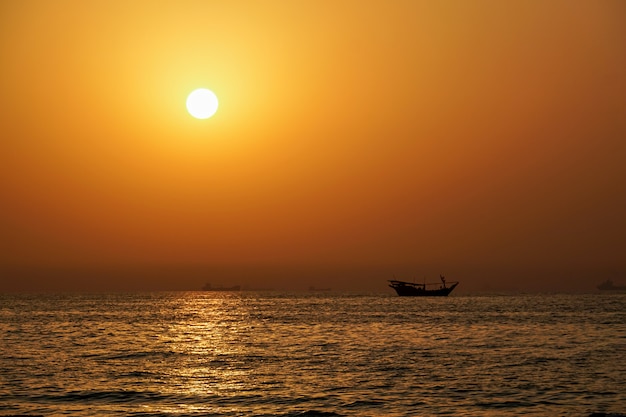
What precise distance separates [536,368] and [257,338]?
43.4 meters

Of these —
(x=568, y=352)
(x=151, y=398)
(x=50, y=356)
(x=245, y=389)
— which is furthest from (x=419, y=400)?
(x=50, y=356)

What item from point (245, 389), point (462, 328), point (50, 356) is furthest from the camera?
point (462, 328)

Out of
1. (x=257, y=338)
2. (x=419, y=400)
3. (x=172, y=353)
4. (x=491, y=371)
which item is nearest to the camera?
(x=419, y=400)

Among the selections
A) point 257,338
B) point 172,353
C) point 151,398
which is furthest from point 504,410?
point 257,338

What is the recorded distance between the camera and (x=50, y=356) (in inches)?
2908

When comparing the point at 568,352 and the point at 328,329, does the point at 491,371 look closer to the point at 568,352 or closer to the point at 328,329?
the point at 568,352

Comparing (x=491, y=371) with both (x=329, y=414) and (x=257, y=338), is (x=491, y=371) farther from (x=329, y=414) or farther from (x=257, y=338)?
(x=257, y=338)

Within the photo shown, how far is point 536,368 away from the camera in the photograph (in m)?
63.3

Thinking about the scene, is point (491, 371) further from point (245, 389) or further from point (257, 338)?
point (257, 338)

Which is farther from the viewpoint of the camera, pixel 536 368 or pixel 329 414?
pixel 536 368

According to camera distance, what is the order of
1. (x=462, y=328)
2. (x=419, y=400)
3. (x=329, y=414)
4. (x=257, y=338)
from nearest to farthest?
(x=329, y=414) → (x=419, y=400) → (x=257, y=338) → (x=462, y=328)

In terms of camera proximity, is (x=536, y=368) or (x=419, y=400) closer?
(x=419, y=400)

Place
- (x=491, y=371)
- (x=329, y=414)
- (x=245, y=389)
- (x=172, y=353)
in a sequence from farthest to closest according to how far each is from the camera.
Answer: (x=172, y=353)
(x=491, y=371)
(x=245, y=389)
(x=329, y=414)

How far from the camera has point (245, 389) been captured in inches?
2094
